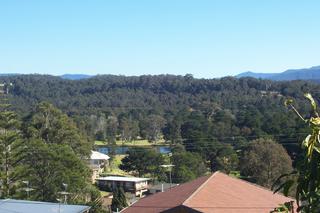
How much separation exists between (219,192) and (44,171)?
11686 mm

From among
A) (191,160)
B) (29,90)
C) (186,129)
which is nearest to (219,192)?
(191,160)

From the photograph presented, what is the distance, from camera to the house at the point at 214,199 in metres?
11.8

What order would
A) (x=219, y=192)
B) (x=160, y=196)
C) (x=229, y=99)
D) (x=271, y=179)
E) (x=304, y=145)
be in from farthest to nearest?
(x=229, y=99)
(x=271, y=179)
(x=160, y=196)
(x=219, y=192)
(x=304, y=145)

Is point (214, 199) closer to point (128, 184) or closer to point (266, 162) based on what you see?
point (266, 162)

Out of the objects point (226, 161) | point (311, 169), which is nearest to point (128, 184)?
point (226, 161)

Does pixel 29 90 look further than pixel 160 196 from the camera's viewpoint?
Yes

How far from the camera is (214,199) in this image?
12336mm

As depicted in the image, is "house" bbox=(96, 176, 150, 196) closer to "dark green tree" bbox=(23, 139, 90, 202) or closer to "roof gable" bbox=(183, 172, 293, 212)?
"dark green tree" bbox=(23, 139, 90, 202)

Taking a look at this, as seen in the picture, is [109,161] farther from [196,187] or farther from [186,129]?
[196,187]

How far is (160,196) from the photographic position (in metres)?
13.9

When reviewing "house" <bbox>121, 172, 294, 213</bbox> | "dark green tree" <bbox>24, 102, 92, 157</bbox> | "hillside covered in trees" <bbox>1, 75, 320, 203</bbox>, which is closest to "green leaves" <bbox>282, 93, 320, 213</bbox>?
"hillside covered in trees" <bbox>1, 75, 320, 203</bbox>

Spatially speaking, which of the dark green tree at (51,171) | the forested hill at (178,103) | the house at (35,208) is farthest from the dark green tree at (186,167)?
the house at (35,208)

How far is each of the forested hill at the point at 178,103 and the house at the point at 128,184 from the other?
9724mm

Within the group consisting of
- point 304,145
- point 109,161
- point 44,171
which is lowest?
point 109,161
